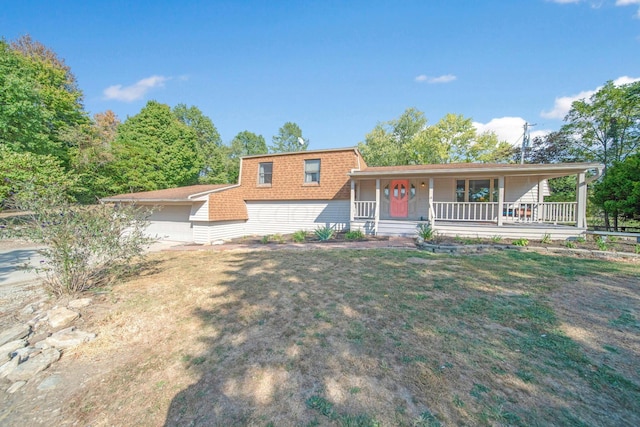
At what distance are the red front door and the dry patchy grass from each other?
7161mm

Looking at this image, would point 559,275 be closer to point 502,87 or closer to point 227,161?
point 502,87

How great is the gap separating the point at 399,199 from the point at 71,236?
11.8 meters

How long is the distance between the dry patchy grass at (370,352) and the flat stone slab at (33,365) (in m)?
0.21

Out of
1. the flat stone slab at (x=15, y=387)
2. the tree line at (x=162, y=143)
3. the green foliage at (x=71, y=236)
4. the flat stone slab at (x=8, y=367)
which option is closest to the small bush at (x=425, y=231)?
the tree line at (x=162, y=143)

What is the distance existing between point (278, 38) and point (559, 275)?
14976mm

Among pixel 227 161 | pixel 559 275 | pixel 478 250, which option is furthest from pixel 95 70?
pixel 559 275

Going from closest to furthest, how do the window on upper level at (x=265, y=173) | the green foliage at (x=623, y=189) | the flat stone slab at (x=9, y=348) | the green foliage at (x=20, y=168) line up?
1. the flat stone slab at (x=9, y=348)
2. the green foliage at (x=623, y=189)
3. the green foliage at (x=20, y=168)
4. the window on upper level at (x=265, y=173)

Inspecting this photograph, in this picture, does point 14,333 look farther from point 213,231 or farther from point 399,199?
point 399,199

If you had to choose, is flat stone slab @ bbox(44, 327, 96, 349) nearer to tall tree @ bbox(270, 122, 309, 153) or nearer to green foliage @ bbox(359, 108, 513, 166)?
green foliage @ bbox(359, 108, 513, 166)

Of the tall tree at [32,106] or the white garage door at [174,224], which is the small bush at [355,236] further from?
the tall tree at [32,106]

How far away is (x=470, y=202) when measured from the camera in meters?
11.2

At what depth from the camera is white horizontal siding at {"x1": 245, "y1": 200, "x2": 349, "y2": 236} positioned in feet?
41.3

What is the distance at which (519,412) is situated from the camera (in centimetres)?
196

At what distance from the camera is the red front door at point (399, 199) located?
40.5 feet
